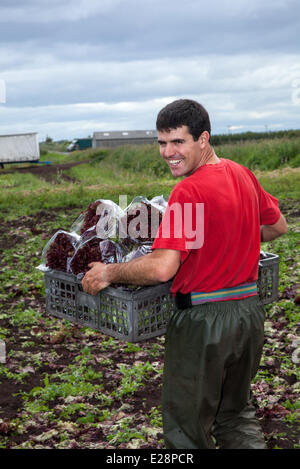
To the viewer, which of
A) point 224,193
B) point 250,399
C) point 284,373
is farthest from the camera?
point 284,373

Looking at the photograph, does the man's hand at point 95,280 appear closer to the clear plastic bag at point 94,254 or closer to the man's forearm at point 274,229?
the clear plastic bag at point 94,254

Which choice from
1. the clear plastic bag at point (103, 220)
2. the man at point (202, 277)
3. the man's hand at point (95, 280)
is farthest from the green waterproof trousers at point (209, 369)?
the clear plastic bag at point (103, 220)

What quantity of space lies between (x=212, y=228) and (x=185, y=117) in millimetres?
660

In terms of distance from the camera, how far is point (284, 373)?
546 cm

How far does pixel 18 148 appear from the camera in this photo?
153ft

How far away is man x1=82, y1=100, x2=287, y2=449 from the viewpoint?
3023 millimetres

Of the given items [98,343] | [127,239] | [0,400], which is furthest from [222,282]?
[98,343]

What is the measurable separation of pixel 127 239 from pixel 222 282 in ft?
2.74

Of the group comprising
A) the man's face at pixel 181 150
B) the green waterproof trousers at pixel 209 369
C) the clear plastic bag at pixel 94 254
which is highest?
the man's face at pixel 181 150

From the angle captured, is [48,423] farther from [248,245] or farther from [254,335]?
[248,245]

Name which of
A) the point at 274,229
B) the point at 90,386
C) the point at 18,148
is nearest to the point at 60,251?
the point at 274,229

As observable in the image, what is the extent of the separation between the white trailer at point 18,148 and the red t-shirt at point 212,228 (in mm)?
44602

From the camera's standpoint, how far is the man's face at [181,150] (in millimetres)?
3127

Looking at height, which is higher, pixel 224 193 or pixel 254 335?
pixel 224 193
